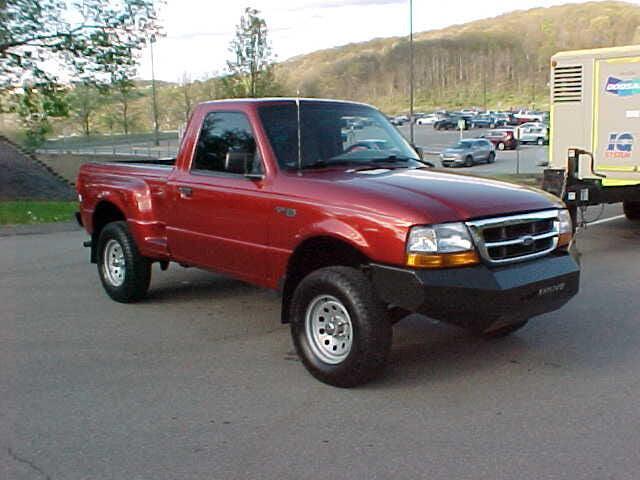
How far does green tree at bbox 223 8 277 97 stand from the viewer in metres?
35.8

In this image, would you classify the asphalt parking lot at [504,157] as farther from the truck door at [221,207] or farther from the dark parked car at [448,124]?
the truck door at [221,207]

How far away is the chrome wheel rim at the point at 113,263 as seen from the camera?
25.1ft

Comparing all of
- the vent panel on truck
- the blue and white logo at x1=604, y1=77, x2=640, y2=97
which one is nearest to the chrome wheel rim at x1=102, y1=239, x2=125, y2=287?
the vent panel on truck

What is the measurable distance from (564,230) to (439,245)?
1.32m

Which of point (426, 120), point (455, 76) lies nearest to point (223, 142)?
point (426, 120)

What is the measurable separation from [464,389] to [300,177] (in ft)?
6.36

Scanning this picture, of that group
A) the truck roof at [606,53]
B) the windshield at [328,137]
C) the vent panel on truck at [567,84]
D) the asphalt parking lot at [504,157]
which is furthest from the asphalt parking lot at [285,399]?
the asphalt parking lot at [504,157]

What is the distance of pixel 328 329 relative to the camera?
529 centimetres

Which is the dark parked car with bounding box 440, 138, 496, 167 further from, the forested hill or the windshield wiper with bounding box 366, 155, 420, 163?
the forested hill

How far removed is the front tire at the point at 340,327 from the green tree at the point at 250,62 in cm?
3128

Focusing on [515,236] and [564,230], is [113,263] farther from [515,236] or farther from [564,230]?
[564,230]

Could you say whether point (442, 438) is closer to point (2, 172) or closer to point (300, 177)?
point (300, 177)

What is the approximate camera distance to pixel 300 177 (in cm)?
560

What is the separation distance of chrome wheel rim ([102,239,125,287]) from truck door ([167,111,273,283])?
1.02m
